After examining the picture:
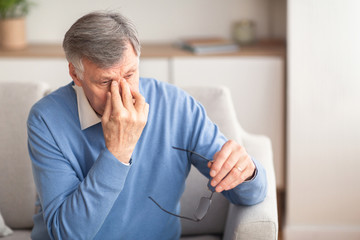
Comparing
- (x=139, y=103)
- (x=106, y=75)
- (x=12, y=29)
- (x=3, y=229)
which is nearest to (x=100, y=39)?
(x=106, y=75)

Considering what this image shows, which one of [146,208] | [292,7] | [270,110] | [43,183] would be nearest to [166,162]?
[146,208]

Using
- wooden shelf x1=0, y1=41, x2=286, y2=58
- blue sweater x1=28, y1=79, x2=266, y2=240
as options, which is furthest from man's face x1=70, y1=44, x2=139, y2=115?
wooden shelf x1=0, y1=41, x2=286, y2=58

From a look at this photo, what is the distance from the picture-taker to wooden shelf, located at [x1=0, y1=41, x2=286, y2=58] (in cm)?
309

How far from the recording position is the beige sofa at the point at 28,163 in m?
2.03

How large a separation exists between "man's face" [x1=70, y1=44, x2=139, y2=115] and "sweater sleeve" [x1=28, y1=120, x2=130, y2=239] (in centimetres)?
17

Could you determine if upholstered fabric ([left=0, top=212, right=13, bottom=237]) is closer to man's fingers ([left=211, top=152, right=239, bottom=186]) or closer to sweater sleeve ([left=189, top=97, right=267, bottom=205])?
sweater sleeve ([left=189, top=97, right=267, bottom=205])

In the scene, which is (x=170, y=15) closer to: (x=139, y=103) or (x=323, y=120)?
(x=323, y=120)

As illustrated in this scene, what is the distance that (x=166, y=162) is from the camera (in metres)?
1.76

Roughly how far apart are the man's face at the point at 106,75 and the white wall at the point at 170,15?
190 cm

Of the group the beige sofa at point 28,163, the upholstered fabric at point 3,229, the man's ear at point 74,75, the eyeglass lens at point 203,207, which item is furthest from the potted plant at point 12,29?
the eyeglass lens at point 203,207

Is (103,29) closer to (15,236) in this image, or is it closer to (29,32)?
(15,236)

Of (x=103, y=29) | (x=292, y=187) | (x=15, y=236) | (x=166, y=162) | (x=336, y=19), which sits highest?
(x=103, y=29)

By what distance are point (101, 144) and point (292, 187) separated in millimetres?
1447

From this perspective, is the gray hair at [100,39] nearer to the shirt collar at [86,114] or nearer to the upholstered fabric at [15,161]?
the shirt collar at [86,114]
